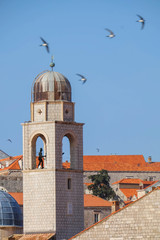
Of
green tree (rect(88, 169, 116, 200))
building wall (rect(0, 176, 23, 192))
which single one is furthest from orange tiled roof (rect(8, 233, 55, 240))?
green tree (rect(88, 169, 116, 200))

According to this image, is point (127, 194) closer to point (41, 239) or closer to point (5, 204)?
point (5, 204)

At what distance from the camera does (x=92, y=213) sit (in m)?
112

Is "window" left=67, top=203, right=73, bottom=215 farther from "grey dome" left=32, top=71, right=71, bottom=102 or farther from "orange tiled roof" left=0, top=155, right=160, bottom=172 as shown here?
"orange tiled roof" left=0, top=155, right=160, bottom=172

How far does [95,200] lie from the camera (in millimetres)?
115062

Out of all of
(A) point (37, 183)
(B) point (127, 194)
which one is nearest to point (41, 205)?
(A) point (37, 183)

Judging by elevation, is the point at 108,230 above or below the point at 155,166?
below

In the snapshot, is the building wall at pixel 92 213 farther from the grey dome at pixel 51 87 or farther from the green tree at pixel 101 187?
the grey dome at pixel 51 87

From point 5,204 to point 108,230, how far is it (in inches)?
971

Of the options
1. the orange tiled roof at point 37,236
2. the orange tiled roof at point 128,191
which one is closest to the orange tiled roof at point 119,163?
the orange tiled roof at point 128,191

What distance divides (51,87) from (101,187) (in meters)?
87.1

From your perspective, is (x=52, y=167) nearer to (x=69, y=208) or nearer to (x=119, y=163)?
(x=69, y=208)

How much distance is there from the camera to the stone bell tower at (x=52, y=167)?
53594 mm

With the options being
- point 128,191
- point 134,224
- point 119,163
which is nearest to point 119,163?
point 119,163

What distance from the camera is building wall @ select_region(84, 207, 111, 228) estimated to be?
363 feet
